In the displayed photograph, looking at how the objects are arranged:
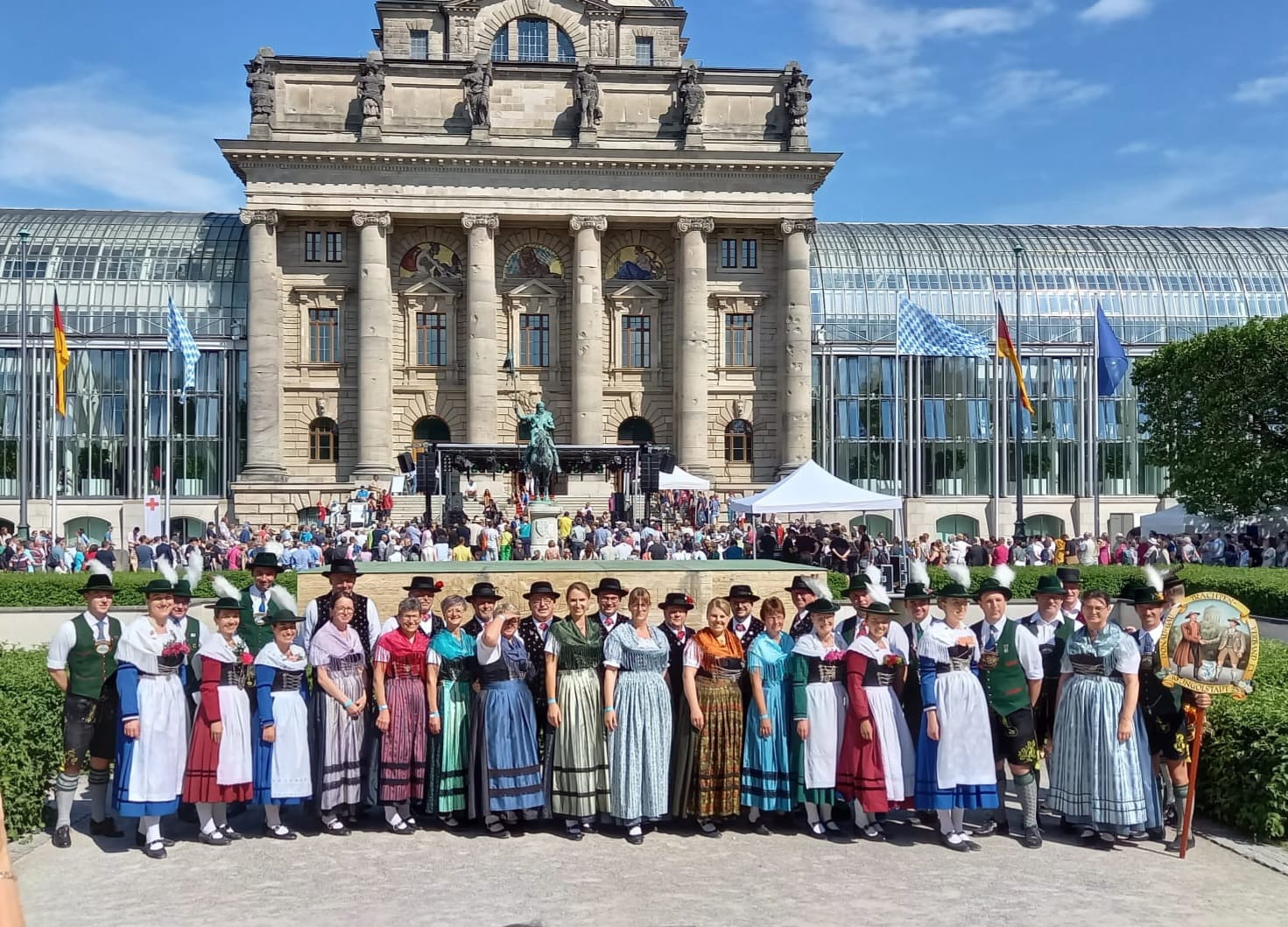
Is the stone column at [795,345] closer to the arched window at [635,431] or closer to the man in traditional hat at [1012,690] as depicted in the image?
the arched window at [635,431]

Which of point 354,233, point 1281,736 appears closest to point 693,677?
point 1281,736

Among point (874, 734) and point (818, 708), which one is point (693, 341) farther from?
point (874, 734)

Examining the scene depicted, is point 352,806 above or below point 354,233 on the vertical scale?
below

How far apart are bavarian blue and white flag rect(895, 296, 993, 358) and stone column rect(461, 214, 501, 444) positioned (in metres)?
21.0

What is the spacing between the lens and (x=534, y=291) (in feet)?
186

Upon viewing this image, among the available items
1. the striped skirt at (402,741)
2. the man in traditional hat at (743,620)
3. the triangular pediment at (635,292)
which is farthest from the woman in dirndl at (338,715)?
the triangular pediment at (635,292)

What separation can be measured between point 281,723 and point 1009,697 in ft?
21.8

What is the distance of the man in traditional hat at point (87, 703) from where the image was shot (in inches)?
427

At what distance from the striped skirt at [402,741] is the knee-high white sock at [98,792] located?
2.53 m

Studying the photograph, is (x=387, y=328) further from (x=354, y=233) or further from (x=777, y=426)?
(x=777, y=426)

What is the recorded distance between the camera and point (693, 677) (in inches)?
433

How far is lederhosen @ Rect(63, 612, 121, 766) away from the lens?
10.9m

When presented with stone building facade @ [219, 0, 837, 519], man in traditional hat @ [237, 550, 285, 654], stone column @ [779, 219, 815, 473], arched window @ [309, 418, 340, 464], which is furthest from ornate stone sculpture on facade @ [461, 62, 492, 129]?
man in traditional hat @ [237, 550, 285, 654]

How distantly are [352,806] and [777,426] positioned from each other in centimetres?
4611
